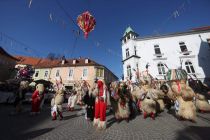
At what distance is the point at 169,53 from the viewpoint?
2061 cm

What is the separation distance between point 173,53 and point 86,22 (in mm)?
18401

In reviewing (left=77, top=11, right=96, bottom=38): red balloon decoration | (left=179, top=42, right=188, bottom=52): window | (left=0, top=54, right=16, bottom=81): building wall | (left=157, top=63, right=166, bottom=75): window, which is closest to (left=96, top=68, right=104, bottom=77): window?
(left=157, top=63, right=166, bottom=75): window

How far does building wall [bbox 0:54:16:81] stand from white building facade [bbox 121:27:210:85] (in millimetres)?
26734

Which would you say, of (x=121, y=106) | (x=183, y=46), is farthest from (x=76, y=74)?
(x=121, y=106)

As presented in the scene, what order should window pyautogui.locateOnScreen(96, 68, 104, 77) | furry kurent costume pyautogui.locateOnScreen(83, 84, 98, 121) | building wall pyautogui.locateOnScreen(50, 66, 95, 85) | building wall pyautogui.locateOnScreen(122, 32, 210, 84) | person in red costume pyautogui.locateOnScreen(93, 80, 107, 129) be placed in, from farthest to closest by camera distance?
window pyautogui.locateOnScreen(96, 68, 104, 77) → building wall pyautogui.locateOnScreen(50, 66, 95, 85) → building wall pyautogui.locateOnScreen(122, 32, 210, 84) → furry kurent costume pyautogui.locateOnScreen(83, 84, 98, 121) → person in red costume pyautogui.locateOnScreen(93, 80, 107, 129)

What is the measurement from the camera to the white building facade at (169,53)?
62.6 ft

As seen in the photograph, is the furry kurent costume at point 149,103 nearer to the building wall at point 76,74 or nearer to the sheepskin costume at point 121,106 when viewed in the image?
the sheepskin costume at point 121,106

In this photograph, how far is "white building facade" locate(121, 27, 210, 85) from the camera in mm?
19078

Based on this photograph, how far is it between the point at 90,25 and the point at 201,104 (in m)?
8.15

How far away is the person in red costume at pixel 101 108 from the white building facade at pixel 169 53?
13966 millimetres

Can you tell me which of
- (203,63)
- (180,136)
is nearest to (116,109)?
(180,136)

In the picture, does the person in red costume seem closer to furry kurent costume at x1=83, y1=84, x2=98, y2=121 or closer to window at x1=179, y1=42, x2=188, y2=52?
furry kurent costume at x1=83, y1=84, x2=98, y2=121

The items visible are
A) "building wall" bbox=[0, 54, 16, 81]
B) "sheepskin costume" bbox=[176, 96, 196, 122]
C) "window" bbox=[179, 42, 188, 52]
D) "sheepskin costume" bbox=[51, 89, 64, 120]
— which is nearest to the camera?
"sheepskin costume" bbox=[176, 96, 196, 122]

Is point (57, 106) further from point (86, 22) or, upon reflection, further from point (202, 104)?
point (202, 104)
